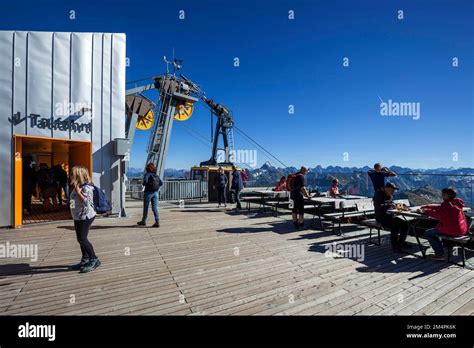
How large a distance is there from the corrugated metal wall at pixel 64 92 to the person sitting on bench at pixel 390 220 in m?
8.75

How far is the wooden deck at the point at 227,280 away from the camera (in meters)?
3.25

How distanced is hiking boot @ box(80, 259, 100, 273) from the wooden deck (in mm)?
134

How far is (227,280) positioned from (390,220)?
407cm

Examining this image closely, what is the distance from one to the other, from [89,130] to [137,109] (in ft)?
29.3

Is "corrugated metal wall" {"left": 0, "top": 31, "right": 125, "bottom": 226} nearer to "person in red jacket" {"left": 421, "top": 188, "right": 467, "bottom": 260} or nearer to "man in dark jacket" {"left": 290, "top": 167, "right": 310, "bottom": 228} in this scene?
"man in dark jacket" {"left": 290, "top": 167, "right": 310, "bottom": 228}

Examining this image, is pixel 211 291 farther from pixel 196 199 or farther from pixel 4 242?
pixel 196 199

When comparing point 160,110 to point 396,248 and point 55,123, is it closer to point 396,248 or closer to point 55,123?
point 55,123

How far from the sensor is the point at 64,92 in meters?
8.61

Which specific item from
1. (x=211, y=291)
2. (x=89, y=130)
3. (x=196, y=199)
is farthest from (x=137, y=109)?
(x=211, y=291)

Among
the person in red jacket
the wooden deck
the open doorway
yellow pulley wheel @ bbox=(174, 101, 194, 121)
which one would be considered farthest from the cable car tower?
the person in red jacket

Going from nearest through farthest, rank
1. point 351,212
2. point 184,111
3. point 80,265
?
point 80,265
point 351,212
point 184,111

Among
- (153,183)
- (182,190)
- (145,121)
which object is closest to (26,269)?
(153,183)

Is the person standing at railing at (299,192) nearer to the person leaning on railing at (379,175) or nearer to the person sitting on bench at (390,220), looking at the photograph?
the person leaning on railing at (379,175)

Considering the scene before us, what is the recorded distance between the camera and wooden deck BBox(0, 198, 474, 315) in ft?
10.7
